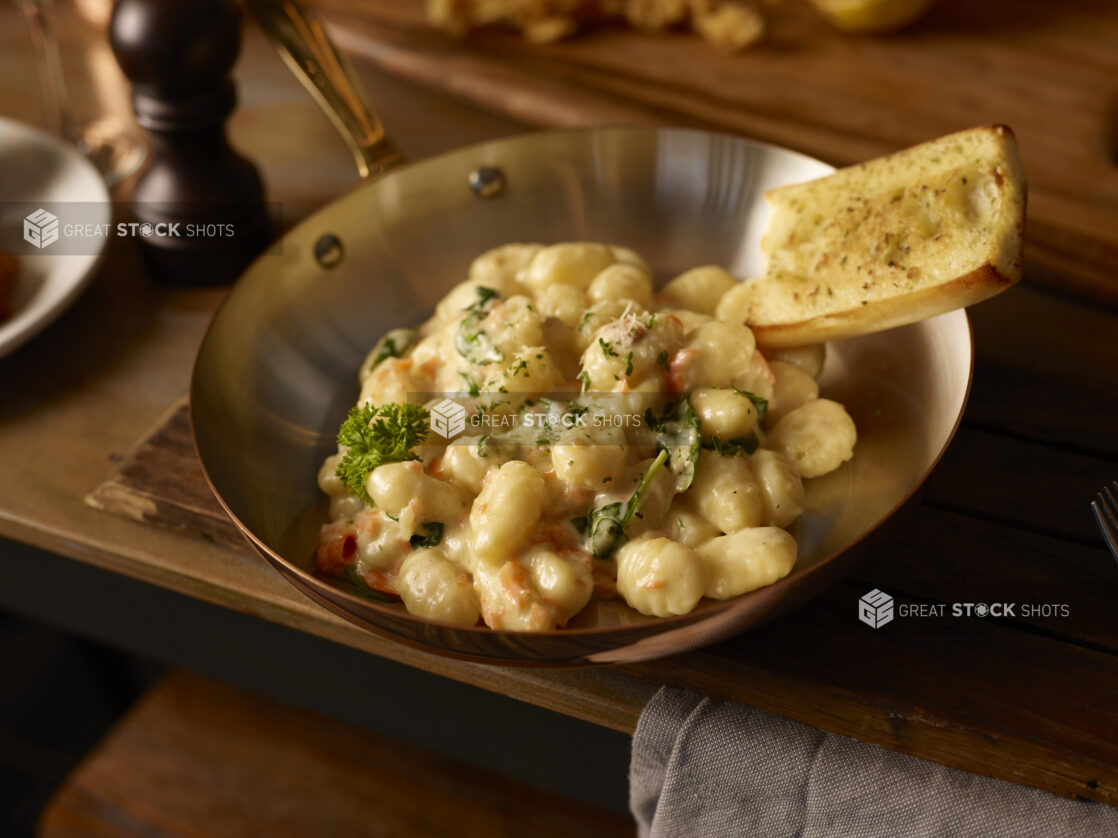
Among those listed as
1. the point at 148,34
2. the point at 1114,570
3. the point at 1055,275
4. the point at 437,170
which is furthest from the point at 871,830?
the point at 148,34

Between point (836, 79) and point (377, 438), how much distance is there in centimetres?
116

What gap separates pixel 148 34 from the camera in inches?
49.6

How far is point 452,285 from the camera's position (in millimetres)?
1306

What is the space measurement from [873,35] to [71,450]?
1.48 metres

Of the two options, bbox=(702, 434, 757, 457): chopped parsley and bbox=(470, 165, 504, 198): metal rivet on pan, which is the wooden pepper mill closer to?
bbox=(470, 165, 504, 198): metal rivet on pan

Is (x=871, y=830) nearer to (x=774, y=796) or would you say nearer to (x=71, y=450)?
(x=774, y=796)

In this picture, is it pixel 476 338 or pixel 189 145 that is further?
pixel 189 145

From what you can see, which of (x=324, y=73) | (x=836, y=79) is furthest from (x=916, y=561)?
(x=836, y=79)

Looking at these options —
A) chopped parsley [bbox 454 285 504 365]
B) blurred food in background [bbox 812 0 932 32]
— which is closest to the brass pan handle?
chopped parsley [bbox 454 285 504 365]

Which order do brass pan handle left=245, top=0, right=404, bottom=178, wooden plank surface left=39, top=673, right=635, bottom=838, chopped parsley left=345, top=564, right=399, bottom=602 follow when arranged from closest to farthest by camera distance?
chopped parsley left=345, top=564, right=399, bottom=602, brass pan handle left=245, top=0, right=404, bottom=178, wooden plank surface left=39, top=673, right=635, bottom=838

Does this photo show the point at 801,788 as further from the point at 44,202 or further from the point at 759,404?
the point at 44,202

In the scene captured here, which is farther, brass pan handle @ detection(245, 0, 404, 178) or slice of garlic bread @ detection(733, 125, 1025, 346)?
brass pan handle @ detection(245, 0, 404, 178)

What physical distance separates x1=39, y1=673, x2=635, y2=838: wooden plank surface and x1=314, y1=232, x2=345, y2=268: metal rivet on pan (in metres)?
0.64

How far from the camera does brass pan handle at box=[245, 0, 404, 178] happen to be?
3.99 feet
